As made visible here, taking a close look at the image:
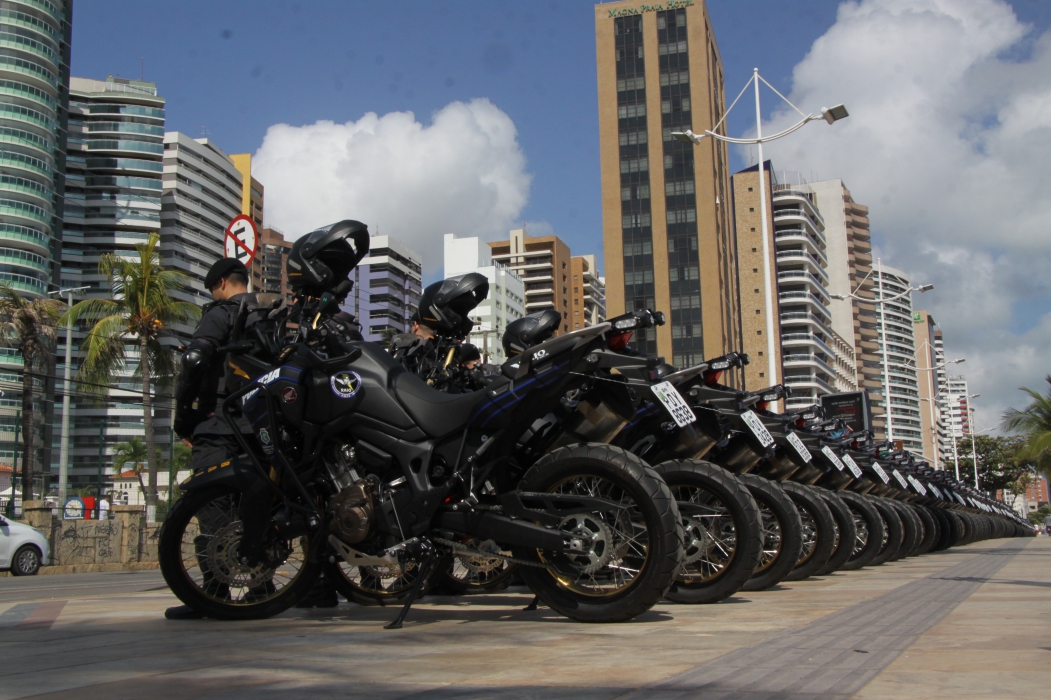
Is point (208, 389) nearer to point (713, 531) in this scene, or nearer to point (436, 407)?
point (436, 407)

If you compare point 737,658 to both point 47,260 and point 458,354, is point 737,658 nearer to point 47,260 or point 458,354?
point 458,354

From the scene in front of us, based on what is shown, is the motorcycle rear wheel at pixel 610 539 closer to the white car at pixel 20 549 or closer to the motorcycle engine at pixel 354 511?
the motorcycle engine at pixel 354 511

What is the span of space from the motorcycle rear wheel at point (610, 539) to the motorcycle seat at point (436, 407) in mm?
437

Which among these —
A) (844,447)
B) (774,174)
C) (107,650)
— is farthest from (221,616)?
→ (774,174)

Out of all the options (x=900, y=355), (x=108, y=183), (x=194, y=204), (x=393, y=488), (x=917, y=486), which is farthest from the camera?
(x=900, y=355)

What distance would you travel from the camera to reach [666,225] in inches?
4063

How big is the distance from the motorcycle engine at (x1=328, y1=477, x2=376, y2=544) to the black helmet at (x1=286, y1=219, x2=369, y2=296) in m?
1.26

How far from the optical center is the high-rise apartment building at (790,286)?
107m

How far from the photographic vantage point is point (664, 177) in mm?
103938

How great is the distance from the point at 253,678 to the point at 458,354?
147 inches

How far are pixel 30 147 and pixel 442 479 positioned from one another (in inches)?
3591

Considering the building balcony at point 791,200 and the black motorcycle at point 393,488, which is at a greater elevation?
the building balcony at point 791,200

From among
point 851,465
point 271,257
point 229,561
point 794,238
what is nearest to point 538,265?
point 271,257

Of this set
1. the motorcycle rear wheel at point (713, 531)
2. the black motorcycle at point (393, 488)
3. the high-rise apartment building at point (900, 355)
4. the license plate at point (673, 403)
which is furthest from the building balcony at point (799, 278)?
the black motorcycle at point (393, 488)
